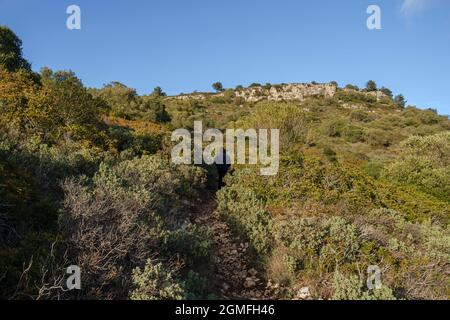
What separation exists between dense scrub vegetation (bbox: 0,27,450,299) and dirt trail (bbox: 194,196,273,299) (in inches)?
8.9

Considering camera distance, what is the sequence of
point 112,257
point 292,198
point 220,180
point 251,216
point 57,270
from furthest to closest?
point 220,180 → point 292,198 → point 251,216 → point 112,257 → point 57,270

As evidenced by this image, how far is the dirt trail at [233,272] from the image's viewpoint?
5.95 metres

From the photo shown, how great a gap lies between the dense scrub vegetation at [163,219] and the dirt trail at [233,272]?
8.9 inches

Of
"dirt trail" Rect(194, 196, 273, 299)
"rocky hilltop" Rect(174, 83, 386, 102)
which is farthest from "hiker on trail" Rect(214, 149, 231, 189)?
"rocky hilltop" Rect(174, 83, 386, 102)

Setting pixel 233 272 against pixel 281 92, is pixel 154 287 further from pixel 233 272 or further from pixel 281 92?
pixel 281 92

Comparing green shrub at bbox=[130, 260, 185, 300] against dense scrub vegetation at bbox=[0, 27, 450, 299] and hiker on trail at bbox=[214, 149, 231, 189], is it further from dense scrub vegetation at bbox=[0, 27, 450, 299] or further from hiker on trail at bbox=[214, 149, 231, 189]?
hiker on trail at bbox=[214, 149, 231, 189]

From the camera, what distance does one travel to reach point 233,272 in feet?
21.8

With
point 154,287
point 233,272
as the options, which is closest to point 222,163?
point 233,272

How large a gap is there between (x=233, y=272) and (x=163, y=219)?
5.30 ft

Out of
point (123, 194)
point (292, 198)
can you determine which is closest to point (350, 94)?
point (292, 198)

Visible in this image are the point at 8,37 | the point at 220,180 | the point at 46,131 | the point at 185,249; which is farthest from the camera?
the point at 8,37

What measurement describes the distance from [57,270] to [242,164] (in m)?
10.4

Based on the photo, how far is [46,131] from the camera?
11.8 metres
